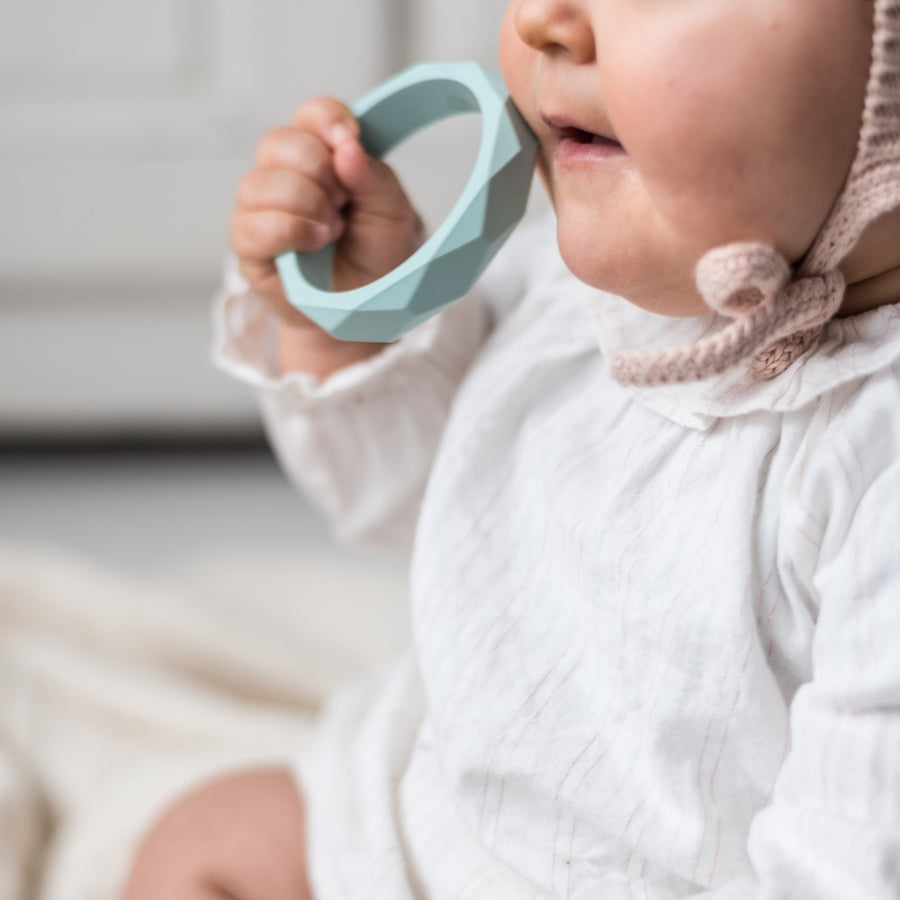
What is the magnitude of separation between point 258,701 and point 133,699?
4.3 inches

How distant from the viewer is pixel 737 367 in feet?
1.66

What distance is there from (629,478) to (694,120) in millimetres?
170

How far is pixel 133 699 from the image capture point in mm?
881

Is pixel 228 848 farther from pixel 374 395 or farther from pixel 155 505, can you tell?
pixel 155 505

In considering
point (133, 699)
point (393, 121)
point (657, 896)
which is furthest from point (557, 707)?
point (133, 699)

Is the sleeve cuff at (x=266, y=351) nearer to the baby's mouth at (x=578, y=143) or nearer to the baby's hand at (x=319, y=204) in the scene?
the baby's hand at (x=319, y=204)

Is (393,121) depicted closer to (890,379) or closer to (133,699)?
(890,379)

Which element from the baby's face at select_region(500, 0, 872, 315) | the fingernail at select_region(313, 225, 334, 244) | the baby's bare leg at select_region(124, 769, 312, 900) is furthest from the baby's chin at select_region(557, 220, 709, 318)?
the baby's bare leg at select_region(124, 769, 312, 900)

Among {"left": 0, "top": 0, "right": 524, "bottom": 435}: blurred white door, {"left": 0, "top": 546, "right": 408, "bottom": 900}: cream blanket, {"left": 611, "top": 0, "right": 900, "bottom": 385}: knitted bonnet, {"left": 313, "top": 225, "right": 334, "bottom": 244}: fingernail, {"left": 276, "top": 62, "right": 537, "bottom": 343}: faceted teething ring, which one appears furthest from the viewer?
{"left": 0, "top": 0, "right": 524, "bottom": 435}: blurred white door

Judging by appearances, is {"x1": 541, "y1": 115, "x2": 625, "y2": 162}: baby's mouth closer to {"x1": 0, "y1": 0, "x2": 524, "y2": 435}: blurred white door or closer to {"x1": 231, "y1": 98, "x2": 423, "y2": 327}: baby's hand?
{"x1": 231, "y1": 98, "x2": 423, "y2": 327}: baby's hand

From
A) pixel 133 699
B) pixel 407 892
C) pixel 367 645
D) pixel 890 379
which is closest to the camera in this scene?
pixel 890 379

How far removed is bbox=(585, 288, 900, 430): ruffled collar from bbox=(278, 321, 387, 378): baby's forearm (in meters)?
0.18

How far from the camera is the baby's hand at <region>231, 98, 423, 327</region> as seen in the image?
63cm

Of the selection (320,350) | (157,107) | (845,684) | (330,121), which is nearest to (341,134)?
(330,121)
